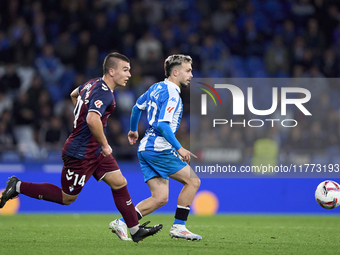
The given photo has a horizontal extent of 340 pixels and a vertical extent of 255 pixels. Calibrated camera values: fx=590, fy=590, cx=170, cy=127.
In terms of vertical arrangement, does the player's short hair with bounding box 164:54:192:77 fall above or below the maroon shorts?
above

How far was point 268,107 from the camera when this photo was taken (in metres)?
13.7

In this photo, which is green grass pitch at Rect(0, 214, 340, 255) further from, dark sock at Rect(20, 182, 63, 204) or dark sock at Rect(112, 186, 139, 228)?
dark sock at Rect(20, 182, 63, 204)

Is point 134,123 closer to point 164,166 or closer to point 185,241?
point 164,166

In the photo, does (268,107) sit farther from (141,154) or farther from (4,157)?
(141,154)

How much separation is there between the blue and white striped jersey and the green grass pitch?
3.83 feet

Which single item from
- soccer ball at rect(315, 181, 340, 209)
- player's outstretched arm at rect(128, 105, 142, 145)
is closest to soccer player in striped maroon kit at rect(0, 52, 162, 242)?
player's outstretched arm at rect(128, 105, 142, 145)

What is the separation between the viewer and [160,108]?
720 centimetres

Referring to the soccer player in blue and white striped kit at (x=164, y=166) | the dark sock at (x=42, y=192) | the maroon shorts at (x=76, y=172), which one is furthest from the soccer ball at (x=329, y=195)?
the dark sock at (x=42, y=192)

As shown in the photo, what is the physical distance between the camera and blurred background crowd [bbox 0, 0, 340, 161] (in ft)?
42.7

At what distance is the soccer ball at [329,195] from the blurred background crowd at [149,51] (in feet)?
14.6

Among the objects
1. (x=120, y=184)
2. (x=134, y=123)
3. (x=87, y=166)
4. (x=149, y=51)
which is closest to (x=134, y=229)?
(x=120, y=184)

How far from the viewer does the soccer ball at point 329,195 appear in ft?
25.8

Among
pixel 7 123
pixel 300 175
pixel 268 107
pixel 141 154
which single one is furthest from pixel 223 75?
pixel 141 154

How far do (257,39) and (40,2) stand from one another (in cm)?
604
